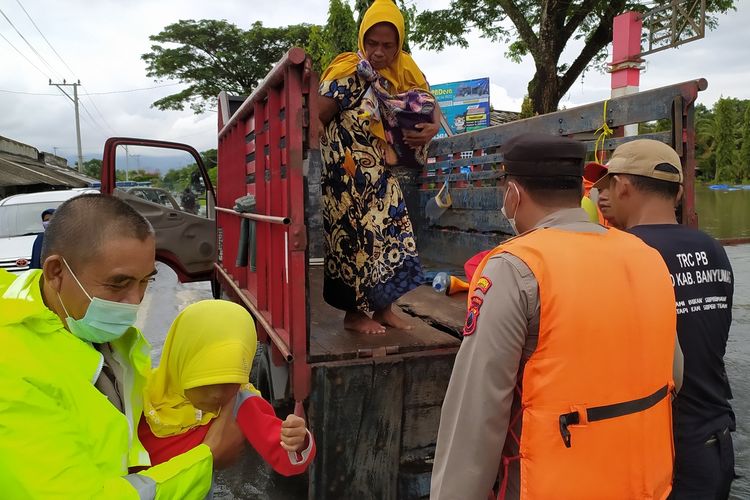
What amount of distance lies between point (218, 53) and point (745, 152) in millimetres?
45466

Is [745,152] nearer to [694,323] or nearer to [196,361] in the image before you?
[694,323]

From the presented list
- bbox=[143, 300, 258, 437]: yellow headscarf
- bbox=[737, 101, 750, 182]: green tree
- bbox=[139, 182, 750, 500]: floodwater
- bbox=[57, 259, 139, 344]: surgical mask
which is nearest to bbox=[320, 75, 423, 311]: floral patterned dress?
bbox=[143, 300, 258, 437]: yellow headscarf

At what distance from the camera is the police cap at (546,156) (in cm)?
127

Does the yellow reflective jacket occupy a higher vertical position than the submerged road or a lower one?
higher

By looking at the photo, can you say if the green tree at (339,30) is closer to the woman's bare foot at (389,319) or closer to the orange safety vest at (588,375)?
the woman's bare foot at (389,319)

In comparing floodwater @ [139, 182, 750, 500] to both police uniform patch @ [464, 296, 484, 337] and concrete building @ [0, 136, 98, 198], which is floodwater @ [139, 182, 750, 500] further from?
concrete building @ [0, 136, 98, 198]

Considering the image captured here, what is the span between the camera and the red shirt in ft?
4.89

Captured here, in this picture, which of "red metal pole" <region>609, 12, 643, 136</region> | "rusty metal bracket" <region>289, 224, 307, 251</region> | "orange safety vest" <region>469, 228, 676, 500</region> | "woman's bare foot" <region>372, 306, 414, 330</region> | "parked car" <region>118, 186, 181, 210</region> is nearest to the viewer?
"orange safety vest" <region>469, 228, 676, 500</region>

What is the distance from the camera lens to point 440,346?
90.9 inches

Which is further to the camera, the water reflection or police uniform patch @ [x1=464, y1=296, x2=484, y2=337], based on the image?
the water reflection

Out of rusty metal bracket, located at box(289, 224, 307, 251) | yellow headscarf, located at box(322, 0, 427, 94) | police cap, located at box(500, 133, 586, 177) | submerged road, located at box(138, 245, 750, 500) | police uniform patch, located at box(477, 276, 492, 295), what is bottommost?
submerged road, located at box(138, 245, 750, 500)

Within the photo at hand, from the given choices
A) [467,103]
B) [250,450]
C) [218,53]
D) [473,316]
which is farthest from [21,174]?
[473,316]

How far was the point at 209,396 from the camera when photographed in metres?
1.47

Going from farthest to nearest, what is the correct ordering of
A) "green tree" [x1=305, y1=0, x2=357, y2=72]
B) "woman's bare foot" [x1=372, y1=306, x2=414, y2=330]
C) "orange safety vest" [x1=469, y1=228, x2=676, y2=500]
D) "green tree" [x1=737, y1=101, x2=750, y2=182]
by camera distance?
"green tree" [x1=737, y1=101, x2=750, y2=182], "green tree" [x1=305, y1=0, x2=357, y2=72], "woman's bare foot" [x1=372, y1=306, x2=414, y2=330], "orange safety vest" [x1=469, y1=228, x2=676, y2=500]
